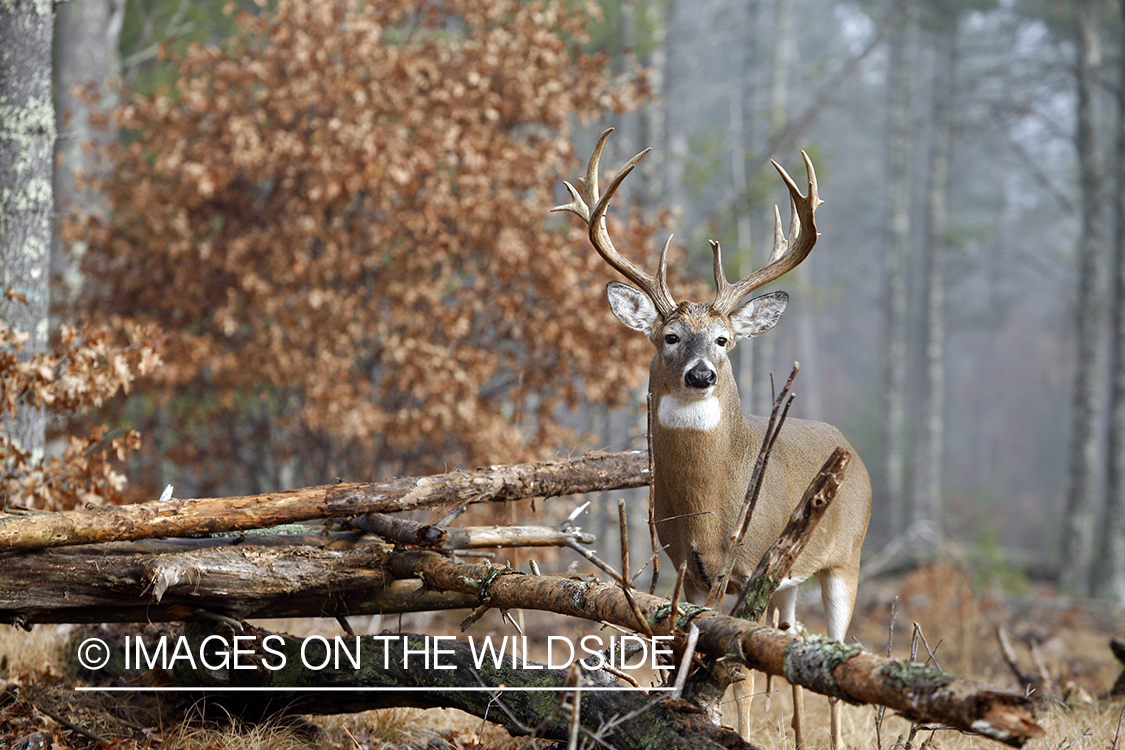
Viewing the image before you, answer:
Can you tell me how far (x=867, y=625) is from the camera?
A: 32.2 ft

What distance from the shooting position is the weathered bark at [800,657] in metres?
2.10

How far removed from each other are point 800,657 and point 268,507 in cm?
226

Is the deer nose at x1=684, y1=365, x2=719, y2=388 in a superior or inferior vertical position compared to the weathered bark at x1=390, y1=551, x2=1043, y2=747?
superior

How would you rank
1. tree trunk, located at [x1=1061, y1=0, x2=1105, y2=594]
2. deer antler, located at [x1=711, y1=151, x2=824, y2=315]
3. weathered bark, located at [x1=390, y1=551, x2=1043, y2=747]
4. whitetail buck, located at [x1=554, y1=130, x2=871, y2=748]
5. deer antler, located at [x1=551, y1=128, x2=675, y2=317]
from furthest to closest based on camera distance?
tree trunk, located at [x1=1061, y1=0, x2=1105, y2=594], deer antler, located at [x1=551, y1=128, x2=675, y2=317], deer antler, located at [x1=711, y1=151, x2=824, y2=315], whitetail buck, located at [x1=554, y1=130, x2=871, y2=748], weathered bark, located at [x1=390, y1=551, x2=1043, y2=747]

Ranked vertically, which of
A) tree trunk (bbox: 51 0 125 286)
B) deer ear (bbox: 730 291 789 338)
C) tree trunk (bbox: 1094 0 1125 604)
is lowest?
tree trunk (bbox: 1094 0 1125 604)

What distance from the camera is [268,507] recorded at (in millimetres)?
3729

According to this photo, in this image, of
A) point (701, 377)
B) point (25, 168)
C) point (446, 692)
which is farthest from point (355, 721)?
point (25, 168)

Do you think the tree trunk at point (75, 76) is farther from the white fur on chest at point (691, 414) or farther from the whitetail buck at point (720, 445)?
the white fur on chest at point (691, 414)

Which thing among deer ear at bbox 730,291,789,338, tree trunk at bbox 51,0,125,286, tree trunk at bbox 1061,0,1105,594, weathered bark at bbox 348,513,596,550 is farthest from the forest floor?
tree trunk at bbox 1061,0,1105,594

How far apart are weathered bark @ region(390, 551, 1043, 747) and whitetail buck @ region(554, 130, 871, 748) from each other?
0.78m

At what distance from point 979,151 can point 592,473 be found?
3300cm

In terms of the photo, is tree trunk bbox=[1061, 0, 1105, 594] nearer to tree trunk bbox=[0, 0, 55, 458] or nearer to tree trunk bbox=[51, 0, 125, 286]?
tree trunk bbox=[51, 0, 125, 286]

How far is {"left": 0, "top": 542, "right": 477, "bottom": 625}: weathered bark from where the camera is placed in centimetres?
355

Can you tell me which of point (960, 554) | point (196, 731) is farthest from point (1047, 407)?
point (196, 731)
